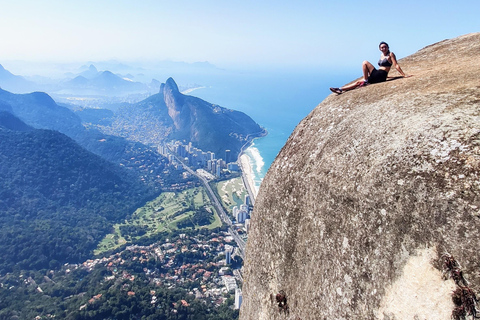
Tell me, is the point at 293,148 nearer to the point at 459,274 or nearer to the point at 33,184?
the point at 459,274

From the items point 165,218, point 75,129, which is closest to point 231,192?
point 165,218

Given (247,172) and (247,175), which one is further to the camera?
(247,172)

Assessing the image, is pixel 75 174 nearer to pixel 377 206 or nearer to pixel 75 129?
pixel 75 129

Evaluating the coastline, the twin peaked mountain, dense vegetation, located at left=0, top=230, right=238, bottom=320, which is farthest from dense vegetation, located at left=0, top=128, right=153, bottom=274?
the twin peaked mountain

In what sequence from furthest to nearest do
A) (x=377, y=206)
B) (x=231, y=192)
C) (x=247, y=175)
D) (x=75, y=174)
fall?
(x=247, y=175) → (x=75, y=174) → (x=231, y=192) → (x=377, y=206)

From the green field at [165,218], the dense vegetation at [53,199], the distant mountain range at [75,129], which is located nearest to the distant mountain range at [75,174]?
the dense vegetation at [53,199]

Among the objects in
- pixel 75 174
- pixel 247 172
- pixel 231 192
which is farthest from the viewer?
pixel 247 172

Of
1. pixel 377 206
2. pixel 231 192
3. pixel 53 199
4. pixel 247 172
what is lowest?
pixel 53 199

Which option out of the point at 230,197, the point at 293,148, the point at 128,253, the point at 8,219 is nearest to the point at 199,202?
the point at 230,197
